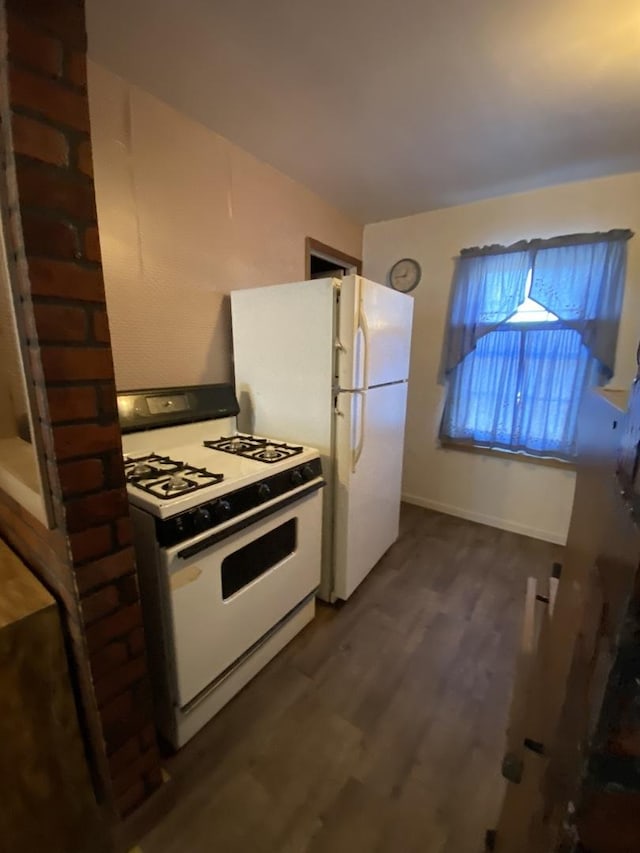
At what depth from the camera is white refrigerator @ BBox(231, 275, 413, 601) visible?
68.1 inches

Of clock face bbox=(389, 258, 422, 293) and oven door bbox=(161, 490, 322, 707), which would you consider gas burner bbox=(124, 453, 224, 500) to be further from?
clock face bbox=(389, 258, 422, 293)

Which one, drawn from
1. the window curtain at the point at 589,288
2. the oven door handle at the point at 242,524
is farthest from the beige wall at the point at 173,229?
the window curtain at the point at 589,288

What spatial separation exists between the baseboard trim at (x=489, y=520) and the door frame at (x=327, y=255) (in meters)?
2.12

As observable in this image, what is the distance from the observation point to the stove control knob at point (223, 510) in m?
1.21

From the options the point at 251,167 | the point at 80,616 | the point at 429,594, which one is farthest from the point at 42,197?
the point at 429,594

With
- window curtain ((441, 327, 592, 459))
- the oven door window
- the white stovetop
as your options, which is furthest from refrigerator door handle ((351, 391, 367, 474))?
window curtain ((441, 327, 592, 459))

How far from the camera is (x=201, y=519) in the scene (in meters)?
1.16

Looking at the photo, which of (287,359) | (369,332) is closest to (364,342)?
(369,332)

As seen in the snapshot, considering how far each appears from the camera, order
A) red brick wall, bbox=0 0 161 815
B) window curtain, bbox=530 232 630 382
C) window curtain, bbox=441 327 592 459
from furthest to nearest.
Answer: window curtain, bbox=441 327 592 459, window curtain, bbox=530 232 630 382, red brick wall, bbox=0 0 161 815

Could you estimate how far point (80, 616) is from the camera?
0.93 metres

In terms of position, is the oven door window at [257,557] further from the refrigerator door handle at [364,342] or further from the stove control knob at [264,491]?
the refrigerator door handle at [364,342]

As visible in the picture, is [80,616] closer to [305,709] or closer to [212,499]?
[212,499]

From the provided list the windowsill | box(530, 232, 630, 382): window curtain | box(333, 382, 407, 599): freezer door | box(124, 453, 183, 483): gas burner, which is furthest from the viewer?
the windowsill

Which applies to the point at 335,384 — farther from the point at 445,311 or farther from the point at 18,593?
the point at 445,311
